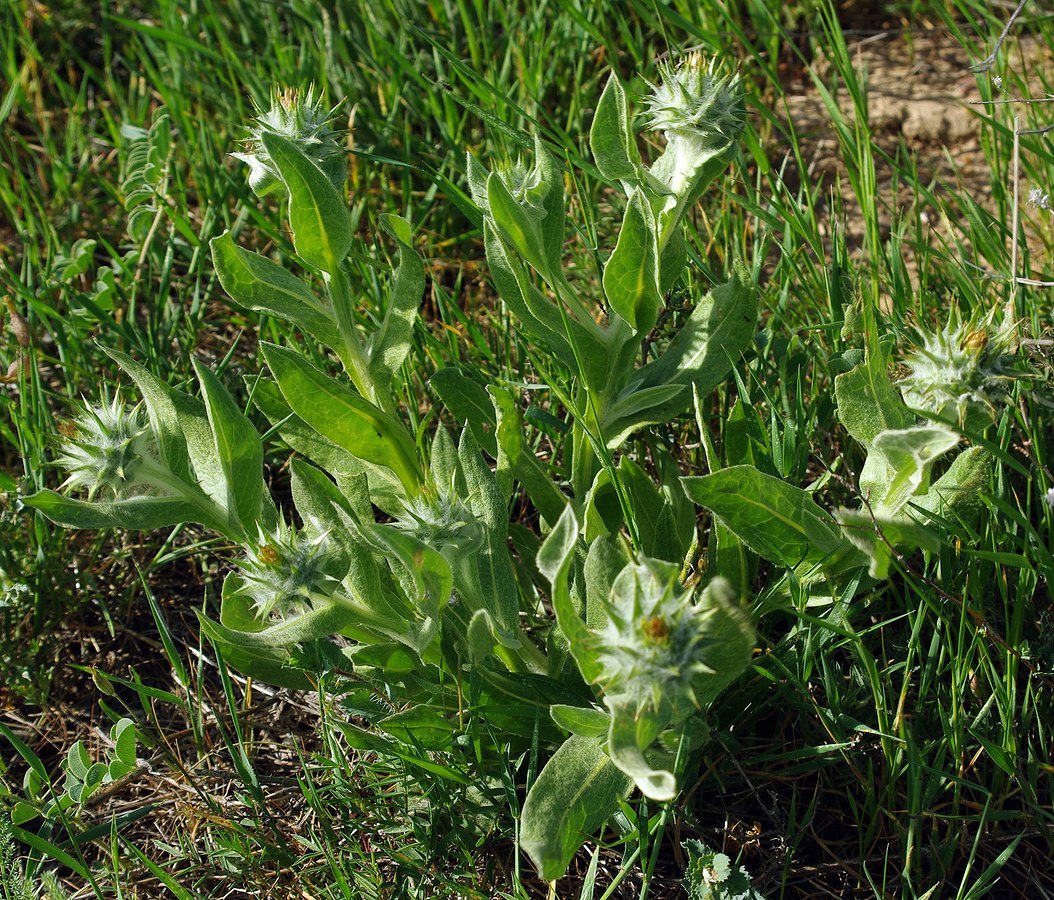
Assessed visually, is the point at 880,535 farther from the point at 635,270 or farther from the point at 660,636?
the point at 635,270

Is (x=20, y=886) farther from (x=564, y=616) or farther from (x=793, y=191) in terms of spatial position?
(x=793, y=191)

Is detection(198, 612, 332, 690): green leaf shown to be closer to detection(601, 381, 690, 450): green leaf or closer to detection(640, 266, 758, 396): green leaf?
detection(601, 381, 690, 450): green leaf

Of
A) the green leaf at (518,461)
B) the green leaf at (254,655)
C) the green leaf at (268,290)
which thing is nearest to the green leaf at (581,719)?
the green leaf at (254,655)

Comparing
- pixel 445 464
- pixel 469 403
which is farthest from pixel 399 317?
pixel 445 464

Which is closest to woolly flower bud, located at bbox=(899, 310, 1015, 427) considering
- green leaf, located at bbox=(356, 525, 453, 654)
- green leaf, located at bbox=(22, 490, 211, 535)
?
green leaf, located at bbox=(356, 525, 453, 654)

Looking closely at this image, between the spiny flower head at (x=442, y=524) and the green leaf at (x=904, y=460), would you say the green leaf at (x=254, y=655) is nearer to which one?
the spiny flower head at (x=442, y=524)
